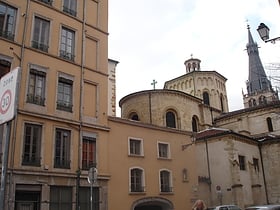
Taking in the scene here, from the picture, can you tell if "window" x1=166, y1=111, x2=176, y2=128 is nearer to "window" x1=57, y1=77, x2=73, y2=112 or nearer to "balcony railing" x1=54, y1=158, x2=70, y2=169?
"window" x1=57, y1=77, x2=73, y2=112

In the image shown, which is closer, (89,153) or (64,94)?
(64,94)

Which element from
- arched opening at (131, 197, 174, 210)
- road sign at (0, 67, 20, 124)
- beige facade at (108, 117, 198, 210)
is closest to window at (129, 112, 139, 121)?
beige facade at (108, 117, 198, 210)

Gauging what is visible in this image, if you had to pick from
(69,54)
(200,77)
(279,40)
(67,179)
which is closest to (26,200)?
(67,179)

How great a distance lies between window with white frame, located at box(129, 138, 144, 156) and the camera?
22.3 meters

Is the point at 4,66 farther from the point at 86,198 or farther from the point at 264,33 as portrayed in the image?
the point at 264,33

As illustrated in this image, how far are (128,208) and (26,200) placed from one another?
673 cm

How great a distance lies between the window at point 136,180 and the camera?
21562mm

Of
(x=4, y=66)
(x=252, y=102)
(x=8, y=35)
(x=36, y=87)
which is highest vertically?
(x=252, y=102)

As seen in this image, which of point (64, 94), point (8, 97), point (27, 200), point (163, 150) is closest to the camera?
point (8, 97)

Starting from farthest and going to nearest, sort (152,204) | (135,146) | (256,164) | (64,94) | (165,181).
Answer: (256,164)
(165,181)
(135,146)
(152,204)
(64,94)

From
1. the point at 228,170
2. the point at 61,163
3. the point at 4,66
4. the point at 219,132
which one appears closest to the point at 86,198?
the point at 61,163

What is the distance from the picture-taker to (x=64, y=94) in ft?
64.6

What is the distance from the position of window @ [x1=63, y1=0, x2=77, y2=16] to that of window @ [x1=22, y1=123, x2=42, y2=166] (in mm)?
8240

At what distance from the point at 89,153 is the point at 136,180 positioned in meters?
4.11
